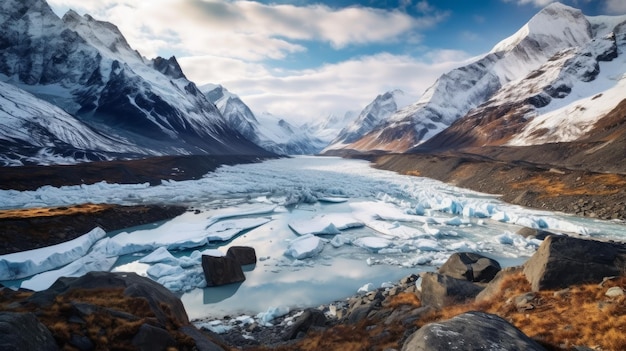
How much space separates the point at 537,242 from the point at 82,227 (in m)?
38.8

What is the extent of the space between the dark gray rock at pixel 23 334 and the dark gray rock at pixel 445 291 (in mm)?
12466

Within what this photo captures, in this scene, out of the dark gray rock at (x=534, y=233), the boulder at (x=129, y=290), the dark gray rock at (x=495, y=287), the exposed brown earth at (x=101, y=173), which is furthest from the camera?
the exposed brown earth at (x=101, y=173)

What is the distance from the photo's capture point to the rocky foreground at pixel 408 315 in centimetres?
775

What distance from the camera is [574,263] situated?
1167cm

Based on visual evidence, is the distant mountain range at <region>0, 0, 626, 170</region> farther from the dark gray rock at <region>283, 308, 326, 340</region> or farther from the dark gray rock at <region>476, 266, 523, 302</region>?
the dark gray rock at <region>283, 308, 326, 340</region>

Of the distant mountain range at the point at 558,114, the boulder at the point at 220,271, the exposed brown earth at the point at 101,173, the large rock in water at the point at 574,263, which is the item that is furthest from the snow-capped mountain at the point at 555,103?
the boulder at the point at 220,271

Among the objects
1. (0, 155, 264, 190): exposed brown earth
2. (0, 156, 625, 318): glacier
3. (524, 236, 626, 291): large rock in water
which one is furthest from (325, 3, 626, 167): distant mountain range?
(0, 155, 264, 190): exposed brown earth

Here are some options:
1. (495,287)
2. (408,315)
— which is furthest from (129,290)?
(495,287)

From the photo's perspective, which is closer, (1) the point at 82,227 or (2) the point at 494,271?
(2) the point at 494,271

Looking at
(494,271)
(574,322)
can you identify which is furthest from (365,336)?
(494,271)

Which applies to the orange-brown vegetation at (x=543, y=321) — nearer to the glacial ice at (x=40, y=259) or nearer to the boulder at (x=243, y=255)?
the boulder at (x=243, y=255)

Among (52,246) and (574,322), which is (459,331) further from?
(52,246)

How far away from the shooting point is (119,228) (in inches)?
1346

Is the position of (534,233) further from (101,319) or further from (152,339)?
(101,319)
